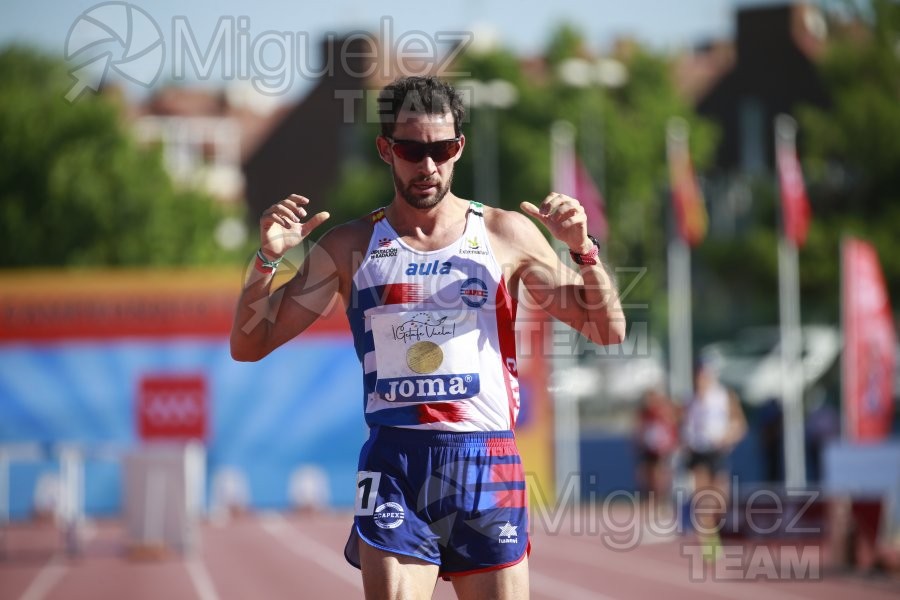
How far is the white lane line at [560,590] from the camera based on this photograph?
36.7 ft

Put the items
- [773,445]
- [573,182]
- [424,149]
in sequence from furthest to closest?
[773,445] < [573,182] < [424,149]

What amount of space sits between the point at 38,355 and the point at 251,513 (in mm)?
4022

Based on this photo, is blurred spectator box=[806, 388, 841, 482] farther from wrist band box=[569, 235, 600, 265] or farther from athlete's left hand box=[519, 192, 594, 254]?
athlete's left hand box=[519, 192, 594, 254]

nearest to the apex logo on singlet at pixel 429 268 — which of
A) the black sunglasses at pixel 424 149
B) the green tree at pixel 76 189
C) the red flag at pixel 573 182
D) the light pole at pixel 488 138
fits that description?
the black sunglasses at pixel 424 149

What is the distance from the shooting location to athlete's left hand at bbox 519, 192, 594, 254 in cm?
441

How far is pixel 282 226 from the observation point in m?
4.53

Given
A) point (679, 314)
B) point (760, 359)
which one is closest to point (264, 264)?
point (679, 314)

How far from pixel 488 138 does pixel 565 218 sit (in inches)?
1432

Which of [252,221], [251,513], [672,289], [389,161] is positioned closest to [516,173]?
[672,289]

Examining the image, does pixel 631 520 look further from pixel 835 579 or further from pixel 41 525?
pixel 41 525

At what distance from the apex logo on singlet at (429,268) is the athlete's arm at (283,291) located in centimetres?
28

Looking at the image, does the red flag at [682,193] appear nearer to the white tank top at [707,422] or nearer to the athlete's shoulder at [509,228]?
the white tank top at [707,422]

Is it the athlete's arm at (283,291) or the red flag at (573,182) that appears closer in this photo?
the athlete's arm at (283,291)

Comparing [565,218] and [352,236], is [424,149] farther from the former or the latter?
[565,218]
